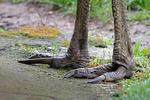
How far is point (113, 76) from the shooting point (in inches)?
149

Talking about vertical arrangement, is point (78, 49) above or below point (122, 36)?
below

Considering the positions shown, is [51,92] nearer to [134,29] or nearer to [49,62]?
[49,62]

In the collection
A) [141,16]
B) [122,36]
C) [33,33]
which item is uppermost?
[141,16]

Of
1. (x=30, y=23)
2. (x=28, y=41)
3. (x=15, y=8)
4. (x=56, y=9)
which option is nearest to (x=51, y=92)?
(x=28, y=41)

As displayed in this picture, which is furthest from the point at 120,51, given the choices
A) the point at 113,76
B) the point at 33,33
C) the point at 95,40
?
the point at 33,33

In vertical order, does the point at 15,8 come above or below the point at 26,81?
above

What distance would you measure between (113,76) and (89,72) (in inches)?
13.5

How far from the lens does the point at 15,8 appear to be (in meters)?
12.4

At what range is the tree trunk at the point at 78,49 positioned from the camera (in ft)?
14.3

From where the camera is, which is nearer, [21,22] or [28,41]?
[28,41]

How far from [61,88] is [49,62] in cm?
116

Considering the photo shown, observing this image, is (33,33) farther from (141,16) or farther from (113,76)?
(113,76)

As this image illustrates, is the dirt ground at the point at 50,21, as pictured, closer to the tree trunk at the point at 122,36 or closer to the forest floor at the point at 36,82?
the forest floor at the point at 36,82

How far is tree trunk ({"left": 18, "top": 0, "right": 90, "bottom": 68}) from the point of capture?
4355 mm
